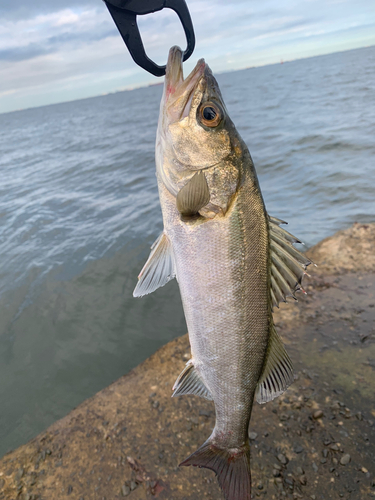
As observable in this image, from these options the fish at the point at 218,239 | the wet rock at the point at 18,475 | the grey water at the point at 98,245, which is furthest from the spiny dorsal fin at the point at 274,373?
the grey water at the point at 98,245

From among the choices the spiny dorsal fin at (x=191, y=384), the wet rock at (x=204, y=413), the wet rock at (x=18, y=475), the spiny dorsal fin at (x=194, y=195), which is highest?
the spiny dorsal fin at (x=194, y=195)

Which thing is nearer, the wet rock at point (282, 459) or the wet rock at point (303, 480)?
the wet rock at point (303, 480)

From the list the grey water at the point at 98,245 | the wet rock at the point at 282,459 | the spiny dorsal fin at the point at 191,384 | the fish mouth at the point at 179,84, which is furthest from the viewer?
the grey water at the point at 98,245

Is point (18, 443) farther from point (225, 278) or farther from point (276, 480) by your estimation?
point (225, 278)

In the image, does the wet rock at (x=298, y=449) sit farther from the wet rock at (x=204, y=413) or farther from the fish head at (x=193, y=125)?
the fish head at (x=193, y=125)

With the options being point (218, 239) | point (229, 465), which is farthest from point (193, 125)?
point (229, 465)

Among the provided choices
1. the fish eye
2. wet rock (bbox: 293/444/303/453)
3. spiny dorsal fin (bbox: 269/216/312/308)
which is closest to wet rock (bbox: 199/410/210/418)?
wet rock (bbox: 293/444/303/453)

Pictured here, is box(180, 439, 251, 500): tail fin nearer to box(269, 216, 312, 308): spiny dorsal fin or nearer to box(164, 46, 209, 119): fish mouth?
box(269, 216, 312, 308): spiny dorsal fin

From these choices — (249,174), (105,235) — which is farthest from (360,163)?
(249,174)
